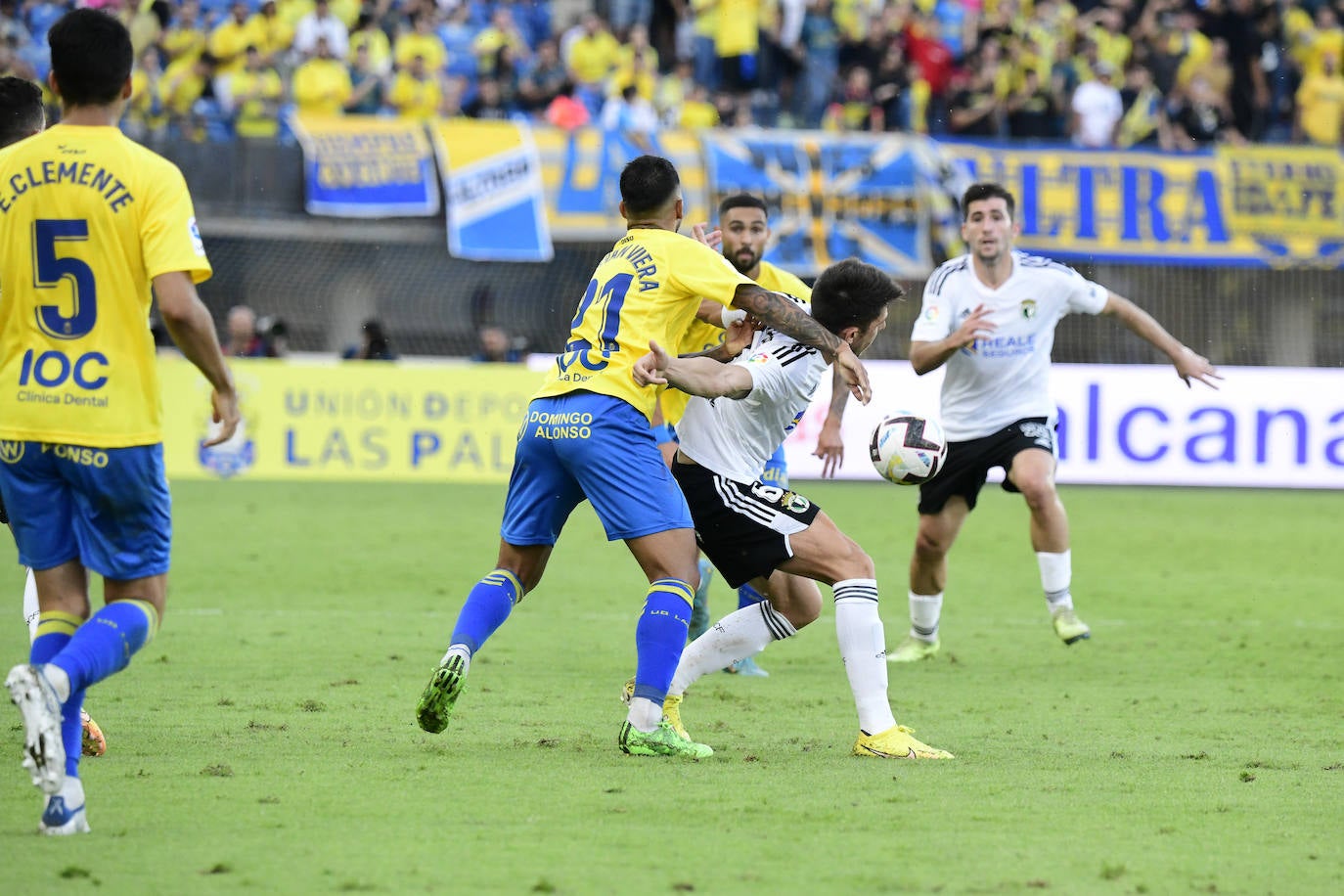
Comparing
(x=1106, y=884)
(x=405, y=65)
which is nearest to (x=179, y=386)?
(x=405, y=65)

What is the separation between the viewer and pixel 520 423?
18234 mm

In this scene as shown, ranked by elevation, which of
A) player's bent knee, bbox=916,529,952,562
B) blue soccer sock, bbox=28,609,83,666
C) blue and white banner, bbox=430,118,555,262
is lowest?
player's bent knee, bbox=916,529,952,562

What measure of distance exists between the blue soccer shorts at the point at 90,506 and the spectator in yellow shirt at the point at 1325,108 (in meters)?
21.1

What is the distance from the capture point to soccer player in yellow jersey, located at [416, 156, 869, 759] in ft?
19.5

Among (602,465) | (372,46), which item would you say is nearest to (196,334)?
(602,465)

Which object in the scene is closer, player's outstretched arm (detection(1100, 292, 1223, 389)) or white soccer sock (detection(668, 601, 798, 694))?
white soccer sock (detection(668, 601, 798, 694))

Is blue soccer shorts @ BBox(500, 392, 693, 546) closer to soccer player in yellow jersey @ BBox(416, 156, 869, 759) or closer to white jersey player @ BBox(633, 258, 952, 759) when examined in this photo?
soccer player in yellow jersey @ BBox(416, 156, 869, 759)

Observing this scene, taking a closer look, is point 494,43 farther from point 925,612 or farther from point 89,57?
point 89,57

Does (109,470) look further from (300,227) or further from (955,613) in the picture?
(300,227)

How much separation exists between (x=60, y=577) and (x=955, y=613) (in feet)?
22.8

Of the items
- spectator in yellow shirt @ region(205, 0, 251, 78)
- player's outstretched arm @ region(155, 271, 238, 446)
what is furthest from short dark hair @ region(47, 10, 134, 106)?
spectator in yellow shirt @ region(205, 0, 251, 78)

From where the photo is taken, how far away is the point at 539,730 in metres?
6.59

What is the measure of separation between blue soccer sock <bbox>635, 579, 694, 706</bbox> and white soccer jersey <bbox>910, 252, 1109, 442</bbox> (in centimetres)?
346

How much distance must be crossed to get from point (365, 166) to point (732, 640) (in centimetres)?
1540
